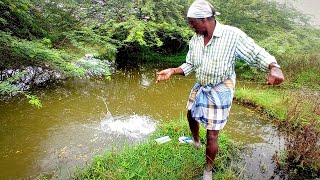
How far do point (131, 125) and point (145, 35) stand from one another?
297cm

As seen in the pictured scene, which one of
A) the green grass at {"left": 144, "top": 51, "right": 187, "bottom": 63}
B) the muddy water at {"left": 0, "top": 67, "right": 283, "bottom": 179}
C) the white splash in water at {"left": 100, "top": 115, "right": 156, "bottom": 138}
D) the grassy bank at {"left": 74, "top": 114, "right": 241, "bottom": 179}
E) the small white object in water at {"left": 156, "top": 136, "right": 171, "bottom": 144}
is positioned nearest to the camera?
the grassy bank at {"left": 74, "top": 114, "right": 241, "bottom": 179}

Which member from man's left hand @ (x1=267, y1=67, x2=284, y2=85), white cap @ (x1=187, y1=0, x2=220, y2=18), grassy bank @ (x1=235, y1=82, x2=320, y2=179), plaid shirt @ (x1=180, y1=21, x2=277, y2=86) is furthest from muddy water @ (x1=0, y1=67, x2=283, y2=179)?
white cap @ (x1=187, y1=0, x2=220, y2=18)

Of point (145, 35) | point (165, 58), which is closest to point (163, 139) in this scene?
point (145, 35)

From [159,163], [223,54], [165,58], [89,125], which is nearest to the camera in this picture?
[223,54]

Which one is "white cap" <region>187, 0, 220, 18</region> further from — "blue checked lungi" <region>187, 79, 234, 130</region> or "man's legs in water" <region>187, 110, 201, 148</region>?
"man's legs in water" <region>187, 110, 201, 148</region>

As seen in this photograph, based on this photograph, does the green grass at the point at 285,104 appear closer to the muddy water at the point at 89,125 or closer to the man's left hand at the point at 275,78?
the muddy water at the point at 89,125

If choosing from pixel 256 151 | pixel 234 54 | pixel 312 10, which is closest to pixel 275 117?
pixel 256 151

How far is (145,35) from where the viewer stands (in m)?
7.10

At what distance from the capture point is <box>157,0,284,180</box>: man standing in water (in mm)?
2623

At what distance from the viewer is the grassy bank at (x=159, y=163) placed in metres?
3.24

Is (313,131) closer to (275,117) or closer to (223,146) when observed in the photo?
(223,146)

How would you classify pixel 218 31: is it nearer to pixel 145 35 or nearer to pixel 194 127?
pixel 194 127

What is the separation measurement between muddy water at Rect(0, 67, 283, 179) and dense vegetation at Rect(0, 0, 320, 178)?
0.47 metres

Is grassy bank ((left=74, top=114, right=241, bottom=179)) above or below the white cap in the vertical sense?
below
